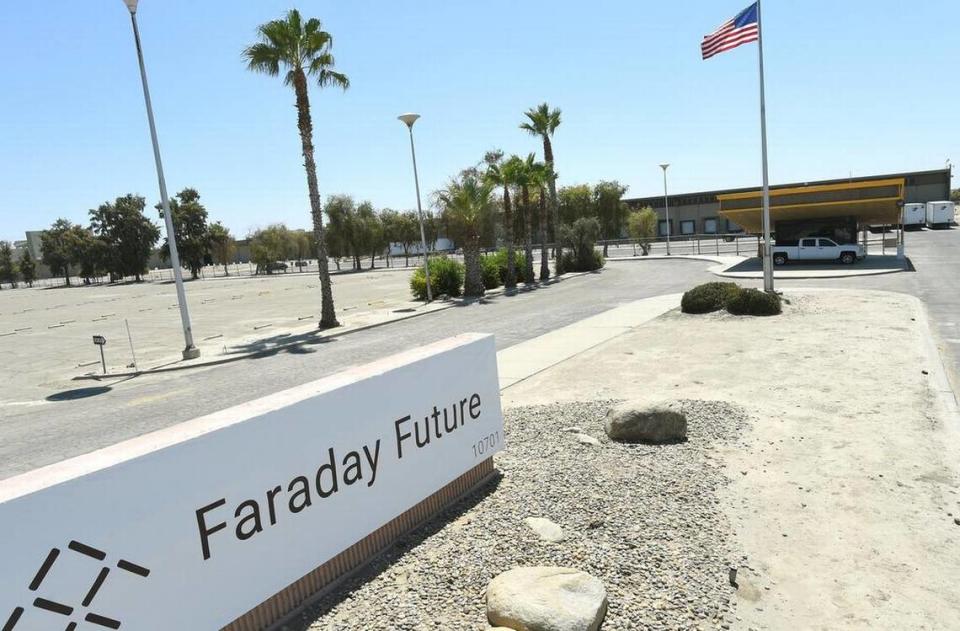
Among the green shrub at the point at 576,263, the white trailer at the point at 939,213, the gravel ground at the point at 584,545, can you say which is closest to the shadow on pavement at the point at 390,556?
the gravel ground at the point at 584,545

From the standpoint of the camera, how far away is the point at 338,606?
189 inches

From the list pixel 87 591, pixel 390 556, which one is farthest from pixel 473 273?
pixel 87 591

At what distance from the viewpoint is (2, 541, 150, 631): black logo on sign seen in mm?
3207

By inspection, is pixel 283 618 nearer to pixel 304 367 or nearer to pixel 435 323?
pixel 304 367

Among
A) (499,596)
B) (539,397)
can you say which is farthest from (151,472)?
(539,397)

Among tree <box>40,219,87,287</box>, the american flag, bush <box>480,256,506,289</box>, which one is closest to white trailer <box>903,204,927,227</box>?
bush <box>480,256,506,289</box>

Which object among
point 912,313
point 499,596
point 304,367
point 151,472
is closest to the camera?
point 151,472

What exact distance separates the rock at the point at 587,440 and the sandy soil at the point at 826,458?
5.53 feet

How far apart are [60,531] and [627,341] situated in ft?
46.7

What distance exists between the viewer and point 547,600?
4367mm

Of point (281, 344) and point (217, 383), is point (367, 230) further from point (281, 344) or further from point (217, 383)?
point (217, 383)

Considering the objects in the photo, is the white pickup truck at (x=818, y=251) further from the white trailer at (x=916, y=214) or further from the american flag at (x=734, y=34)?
the white trailer at (x=916, y=214)

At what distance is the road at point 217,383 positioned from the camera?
1098 cm

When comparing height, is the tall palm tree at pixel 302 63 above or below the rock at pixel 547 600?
above
